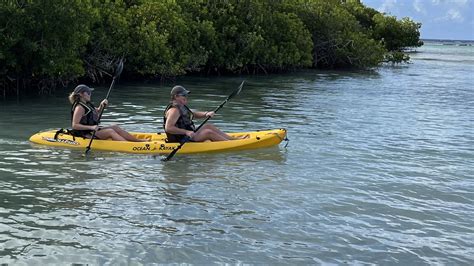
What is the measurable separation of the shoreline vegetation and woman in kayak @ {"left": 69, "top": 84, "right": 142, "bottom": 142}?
248 inches

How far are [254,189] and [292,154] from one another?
2.75 m

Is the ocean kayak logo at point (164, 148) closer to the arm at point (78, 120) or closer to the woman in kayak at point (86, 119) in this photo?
the woman in kayak at point (86, 119)

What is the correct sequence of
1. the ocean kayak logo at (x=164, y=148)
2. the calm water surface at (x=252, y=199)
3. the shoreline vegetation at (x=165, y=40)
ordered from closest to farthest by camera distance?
the calm water surface at (x=252, y=199), the ocean kayak logo at (x=164, y=148), the shoreline vegetation at (x=165, y=40)

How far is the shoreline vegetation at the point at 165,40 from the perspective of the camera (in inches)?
659

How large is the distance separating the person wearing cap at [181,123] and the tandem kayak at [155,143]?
0.17m

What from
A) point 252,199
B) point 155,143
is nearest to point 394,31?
point 155,143

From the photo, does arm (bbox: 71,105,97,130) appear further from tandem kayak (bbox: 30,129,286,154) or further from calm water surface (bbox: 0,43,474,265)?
calm water surface (bbox: 0,43,474,265)

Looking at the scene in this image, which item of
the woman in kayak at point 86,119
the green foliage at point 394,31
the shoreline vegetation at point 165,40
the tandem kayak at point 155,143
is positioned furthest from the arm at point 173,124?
the green foliage at point 394,31

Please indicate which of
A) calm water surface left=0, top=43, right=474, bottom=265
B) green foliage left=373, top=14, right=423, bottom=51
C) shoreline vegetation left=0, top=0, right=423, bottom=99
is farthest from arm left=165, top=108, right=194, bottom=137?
green foliage left=373, top=14, right=423, bottom=51

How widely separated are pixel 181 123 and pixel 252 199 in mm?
3050

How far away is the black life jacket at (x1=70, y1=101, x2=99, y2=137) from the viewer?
10.3 metres

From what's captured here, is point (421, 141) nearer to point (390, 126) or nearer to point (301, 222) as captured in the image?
point (390, 126)

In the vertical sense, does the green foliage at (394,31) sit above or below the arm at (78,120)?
above

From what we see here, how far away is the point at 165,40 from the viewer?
2280 centimetres
